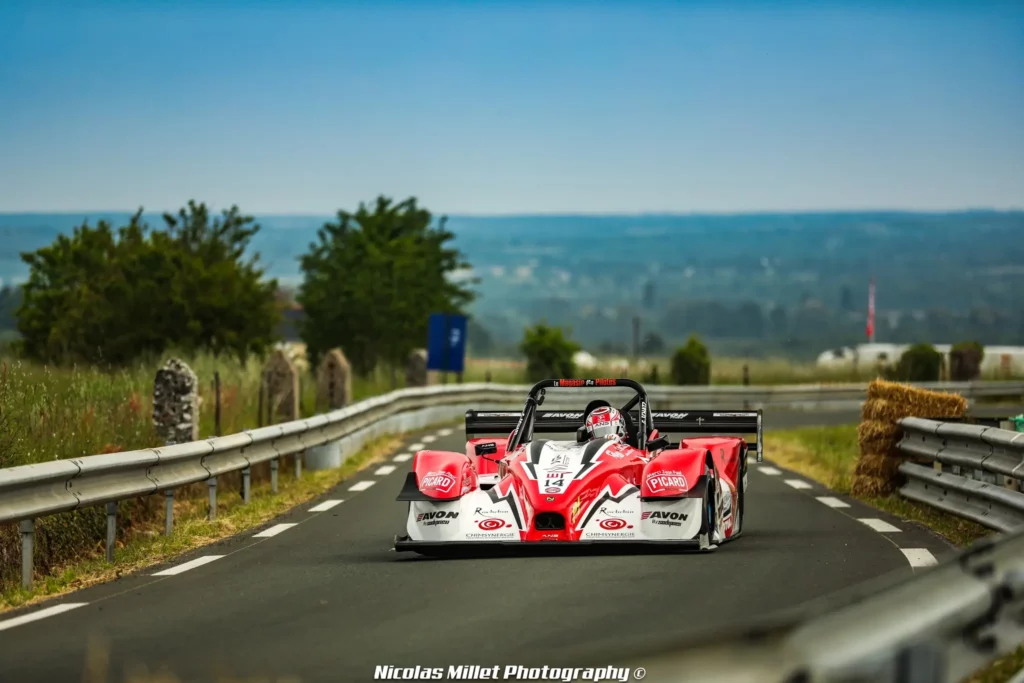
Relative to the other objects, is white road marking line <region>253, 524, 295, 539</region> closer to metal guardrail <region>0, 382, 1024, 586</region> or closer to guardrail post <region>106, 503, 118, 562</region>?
metal guardrail <region>0, 382, 1024, 586</region>

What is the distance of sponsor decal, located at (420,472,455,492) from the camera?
11336mm

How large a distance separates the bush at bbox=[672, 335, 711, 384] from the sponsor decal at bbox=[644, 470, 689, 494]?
Answer: 140ft

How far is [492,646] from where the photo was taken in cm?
761

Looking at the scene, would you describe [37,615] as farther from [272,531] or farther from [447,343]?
[447,343]

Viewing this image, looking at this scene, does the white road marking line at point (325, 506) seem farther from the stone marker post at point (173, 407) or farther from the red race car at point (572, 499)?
the red race car at point (572, 499)

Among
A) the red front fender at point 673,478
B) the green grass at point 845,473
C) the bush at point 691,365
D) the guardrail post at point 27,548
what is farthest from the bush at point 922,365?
the guardrail post at point 27,548

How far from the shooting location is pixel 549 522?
11078 mm

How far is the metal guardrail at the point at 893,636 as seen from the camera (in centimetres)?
337

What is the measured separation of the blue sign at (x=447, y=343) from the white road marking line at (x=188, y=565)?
27765mm

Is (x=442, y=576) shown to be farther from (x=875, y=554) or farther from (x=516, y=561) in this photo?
(x=875, y=554)

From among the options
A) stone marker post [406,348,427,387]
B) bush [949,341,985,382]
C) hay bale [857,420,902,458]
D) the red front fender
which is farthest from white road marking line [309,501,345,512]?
bush [949,341,985,382]

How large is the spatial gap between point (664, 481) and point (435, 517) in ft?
5.34

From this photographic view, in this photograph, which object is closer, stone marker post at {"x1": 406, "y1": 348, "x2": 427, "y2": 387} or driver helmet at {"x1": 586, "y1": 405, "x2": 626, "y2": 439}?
driver helmet at {"x1": 586, "y1": 405, "x2": 626, "y2": 439}

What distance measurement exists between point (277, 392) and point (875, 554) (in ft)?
38.9
